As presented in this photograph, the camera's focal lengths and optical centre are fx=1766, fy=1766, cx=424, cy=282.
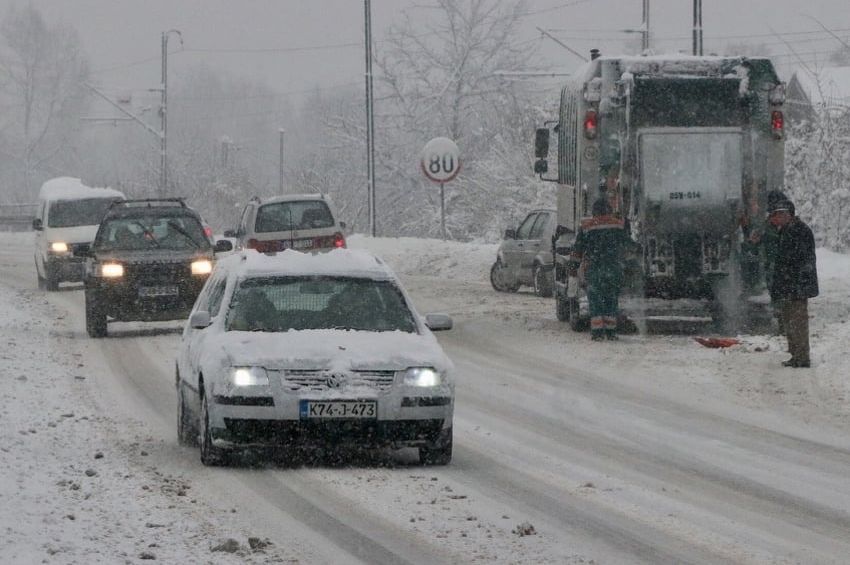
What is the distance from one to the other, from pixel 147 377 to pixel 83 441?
5.20 m

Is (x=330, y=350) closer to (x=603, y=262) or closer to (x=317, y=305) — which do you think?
(x=317, y=305)

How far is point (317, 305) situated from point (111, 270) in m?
10.4

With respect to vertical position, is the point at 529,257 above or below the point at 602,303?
above

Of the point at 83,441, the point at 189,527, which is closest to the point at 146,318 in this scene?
the point at 83,441

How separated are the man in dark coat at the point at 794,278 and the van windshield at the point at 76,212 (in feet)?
61.9

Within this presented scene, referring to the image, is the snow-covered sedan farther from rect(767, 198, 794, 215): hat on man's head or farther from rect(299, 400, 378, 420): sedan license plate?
rect(767, 198, 794, 215): hat on man's head

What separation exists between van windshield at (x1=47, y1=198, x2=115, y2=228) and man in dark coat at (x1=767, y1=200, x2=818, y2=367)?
1886cm

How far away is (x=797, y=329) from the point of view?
17953 millimetres

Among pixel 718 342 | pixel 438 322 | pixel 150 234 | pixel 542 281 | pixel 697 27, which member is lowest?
pixel 718 342

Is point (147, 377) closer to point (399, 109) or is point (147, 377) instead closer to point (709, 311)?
point (709, 311)

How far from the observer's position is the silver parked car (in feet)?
97.3

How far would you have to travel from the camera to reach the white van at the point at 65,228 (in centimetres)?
3344

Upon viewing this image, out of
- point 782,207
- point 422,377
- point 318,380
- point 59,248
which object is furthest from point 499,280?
point 318,380

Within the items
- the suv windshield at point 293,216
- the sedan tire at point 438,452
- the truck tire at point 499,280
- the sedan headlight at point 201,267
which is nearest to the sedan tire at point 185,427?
the sedan tire at point 438,452
